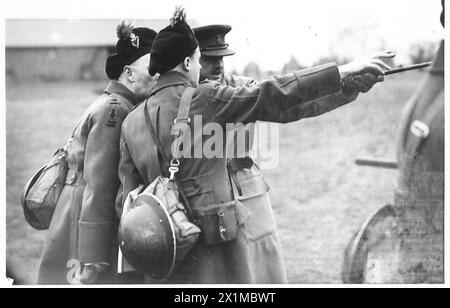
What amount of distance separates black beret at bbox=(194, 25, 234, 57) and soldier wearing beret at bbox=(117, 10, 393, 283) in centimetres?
49

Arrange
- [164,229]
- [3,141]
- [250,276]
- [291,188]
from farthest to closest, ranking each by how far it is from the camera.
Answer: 1. [291,188]
2. [3,141]
3. [250,276]
4. [164,229]

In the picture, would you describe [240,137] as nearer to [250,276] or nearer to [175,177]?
[175,177]

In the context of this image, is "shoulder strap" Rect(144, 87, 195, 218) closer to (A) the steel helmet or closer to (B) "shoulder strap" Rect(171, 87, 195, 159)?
(B) "shoulder strap" Rect(171, 87, 195, 159)

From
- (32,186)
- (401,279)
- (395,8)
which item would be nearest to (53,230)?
(32,186)

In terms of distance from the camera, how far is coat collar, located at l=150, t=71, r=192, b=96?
391 cm

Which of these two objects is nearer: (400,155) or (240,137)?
(240,137)

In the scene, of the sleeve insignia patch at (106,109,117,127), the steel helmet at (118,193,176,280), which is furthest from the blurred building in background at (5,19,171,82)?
the steel helmet at (118,193,176,280)

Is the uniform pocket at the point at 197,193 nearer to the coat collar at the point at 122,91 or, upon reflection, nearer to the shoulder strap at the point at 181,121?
the shoulder strap at the point at 181,121

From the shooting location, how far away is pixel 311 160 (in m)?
5.08

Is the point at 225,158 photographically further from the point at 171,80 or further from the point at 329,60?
the point at 329,60

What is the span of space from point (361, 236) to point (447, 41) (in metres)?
1.28

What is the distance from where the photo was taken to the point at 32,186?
455 cm

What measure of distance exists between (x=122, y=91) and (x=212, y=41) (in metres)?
0.64

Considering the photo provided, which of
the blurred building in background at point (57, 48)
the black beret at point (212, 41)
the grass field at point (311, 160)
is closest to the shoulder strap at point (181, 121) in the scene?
the black beret at point (212, 41)
